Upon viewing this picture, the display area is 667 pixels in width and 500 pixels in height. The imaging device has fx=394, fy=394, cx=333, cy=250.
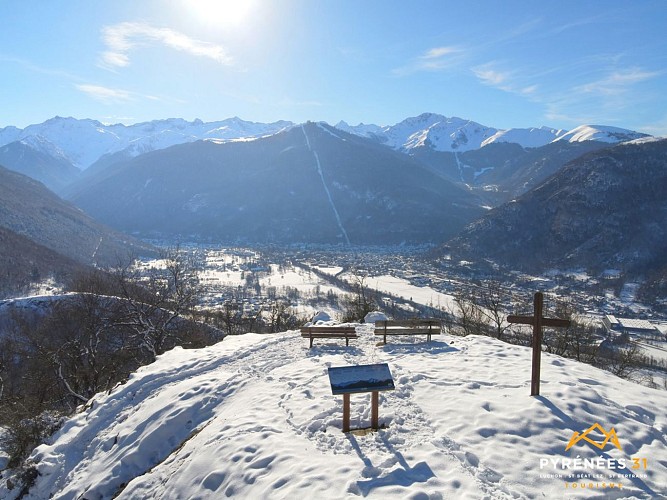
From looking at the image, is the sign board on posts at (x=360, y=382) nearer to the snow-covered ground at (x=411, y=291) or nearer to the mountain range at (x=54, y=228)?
the snow-covered ground at (x=411, y=291)

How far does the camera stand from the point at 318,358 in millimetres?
17719

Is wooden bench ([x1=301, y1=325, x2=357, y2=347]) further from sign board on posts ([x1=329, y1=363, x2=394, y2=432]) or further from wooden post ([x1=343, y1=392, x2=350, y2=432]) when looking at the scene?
wooden post ([x1=343, y1=392, x2=350, y2=432])

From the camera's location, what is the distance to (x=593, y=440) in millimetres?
9633

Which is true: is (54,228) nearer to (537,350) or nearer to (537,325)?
(537,325)

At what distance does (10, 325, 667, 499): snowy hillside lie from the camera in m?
8.45

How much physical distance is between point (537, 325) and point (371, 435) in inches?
273

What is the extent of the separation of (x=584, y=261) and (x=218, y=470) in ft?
562

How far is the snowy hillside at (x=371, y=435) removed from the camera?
8453 mm

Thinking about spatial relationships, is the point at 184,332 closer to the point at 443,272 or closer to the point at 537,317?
the point at 537,317

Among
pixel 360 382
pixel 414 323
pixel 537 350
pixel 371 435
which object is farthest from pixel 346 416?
pixel 414 323

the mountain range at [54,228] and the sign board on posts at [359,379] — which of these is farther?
the mountain range at [54,228]

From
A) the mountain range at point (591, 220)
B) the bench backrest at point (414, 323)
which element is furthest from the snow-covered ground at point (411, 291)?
the bench backrest at point (414, 323)

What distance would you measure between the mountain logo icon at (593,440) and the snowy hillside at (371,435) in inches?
4.0

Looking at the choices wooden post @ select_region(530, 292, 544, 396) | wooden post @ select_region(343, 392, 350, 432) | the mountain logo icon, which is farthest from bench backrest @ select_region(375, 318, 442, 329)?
the mountain logo icon
